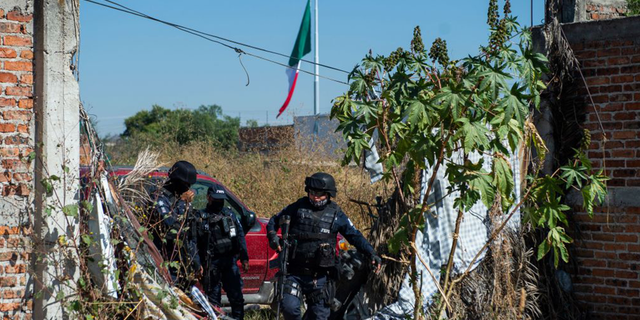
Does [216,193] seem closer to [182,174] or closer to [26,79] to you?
[182,174]

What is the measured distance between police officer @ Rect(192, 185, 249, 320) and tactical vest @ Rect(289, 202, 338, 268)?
2.27 ft

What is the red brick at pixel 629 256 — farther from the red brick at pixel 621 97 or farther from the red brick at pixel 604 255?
the red brick at pixel 621 97

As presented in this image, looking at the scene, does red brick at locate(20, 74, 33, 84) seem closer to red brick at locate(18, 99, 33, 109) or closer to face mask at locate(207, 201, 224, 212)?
red brick at locate(18, 99, 33, 109)

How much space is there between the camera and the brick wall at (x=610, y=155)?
23.3 feet

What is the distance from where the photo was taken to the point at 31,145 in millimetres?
5355

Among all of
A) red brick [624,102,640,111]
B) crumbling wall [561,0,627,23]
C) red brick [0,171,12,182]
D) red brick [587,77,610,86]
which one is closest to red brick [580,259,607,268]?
red brick [624,102,640,111]

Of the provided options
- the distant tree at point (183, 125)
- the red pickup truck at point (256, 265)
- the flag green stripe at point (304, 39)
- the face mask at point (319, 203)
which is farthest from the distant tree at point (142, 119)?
the face mask at point (319, 203)

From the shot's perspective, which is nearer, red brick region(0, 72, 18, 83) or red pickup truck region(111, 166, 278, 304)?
red brick region(0, 72, 18, 83)

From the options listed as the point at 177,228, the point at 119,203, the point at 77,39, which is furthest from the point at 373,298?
the point at 77,39

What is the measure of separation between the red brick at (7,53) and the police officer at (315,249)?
2743 millimetres

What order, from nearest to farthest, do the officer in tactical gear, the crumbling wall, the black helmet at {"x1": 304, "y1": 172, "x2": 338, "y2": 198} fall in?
the officer in tactical gear → the black helmet at {"x1": 304, "y1": 172, "x2": 338, "y2": 198} → the crumbling wall

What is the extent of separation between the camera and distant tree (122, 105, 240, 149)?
65.5 ft

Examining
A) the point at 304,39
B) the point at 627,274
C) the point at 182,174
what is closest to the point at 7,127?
the point at 182,174

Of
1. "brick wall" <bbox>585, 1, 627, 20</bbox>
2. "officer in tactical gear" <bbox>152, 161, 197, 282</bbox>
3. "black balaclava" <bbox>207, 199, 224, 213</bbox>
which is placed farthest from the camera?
"brick wall" <bbox>585, 1, 627, 20</bbox>
